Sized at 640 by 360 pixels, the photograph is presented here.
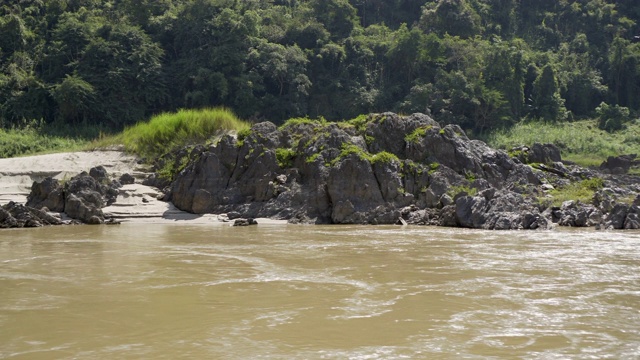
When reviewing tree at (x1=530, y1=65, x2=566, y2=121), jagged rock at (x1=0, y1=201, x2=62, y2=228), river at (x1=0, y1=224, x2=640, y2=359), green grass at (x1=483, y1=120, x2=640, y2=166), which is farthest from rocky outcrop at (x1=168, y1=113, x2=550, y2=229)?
tree at (x1=530, y1=65, x2=566, y2=121)

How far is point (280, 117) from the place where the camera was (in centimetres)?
3306

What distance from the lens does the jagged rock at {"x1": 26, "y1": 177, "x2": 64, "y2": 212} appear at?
51.8ft

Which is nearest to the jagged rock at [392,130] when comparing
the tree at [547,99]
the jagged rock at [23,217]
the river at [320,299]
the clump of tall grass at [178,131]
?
the clump of tall grass at [178,131]

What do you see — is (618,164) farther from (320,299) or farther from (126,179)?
(320,299)

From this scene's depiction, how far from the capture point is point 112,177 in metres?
18.2

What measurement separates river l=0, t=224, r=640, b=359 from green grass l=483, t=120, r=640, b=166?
69.3 feet

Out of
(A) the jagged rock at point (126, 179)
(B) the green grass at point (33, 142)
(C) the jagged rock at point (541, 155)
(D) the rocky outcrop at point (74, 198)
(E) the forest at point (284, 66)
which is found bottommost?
(D) the rocky outcrop at point (74, 198)

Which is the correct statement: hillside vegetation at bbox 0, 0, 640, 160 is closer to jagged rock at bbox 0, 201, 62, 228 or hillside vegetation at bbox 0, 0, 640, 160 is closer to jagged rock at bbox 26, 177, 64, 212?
jagged rock at bbox 26, 177, 64, 212

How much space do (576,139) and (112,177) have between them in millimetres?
23619

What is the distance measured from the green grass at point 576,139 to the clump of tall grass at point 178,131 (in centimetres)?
1524

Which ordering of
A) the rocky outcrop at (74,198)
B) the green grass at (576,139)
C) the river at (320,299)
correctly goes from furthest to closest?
the green grass at (576,139)
the rocky outcrop at (74,198)
the river at (320,299)

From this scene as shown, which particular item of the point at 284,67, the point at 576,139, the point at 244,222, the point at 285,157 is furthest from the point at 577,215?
the point at 284,67

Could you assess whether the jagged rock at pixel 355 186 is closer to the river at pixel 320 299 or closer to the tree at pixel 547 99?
the river at pixel 320 299

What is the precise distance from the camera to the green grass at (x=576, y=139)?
3195 cm
